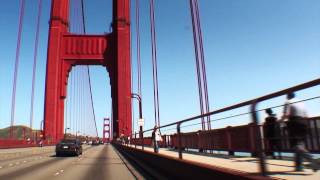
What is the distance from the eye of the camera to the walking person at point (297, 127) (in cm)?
408

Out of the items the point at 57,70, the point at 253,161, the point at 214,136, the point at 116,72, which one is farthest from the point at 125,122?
the point at 253,161

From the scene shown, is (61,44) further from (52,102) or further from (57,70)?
(52,102)

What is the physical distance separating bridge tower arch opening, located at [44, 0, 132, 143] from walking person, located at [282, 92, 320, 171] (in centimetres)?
5041

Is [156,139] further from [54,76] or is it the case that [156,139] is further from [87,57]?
[87,57]

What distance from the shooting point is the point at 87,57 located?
6038 cm

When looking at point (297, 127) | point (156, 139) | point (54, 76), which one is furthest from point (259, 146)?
point (54, 76)

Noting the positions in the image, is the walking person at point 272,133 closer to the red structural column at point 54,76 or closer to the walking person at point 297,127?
the walking person at point 297,127

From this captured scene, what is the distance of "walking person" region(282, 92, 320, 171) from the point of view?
408 centimetres

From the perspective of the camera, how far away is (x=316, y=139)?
390 centimetres

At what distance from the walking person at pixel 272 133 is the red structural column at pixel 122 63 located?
165ft

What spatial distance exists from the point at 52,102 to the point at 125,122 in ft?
34.2

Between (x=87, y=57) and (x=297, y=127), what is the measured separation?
2271 inches

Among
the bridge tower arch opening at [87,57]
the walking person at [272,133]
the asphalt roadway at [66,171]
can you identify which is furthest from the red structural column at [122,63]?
the walking person at [272,133]

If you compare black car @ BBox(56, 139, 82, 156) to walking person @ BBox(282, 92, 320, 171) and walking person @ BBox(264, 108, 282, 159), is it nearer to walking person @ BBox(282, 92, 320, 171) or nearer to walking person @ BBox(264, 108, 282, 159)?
walking person @ BBox(264, 108, 282, 159)
